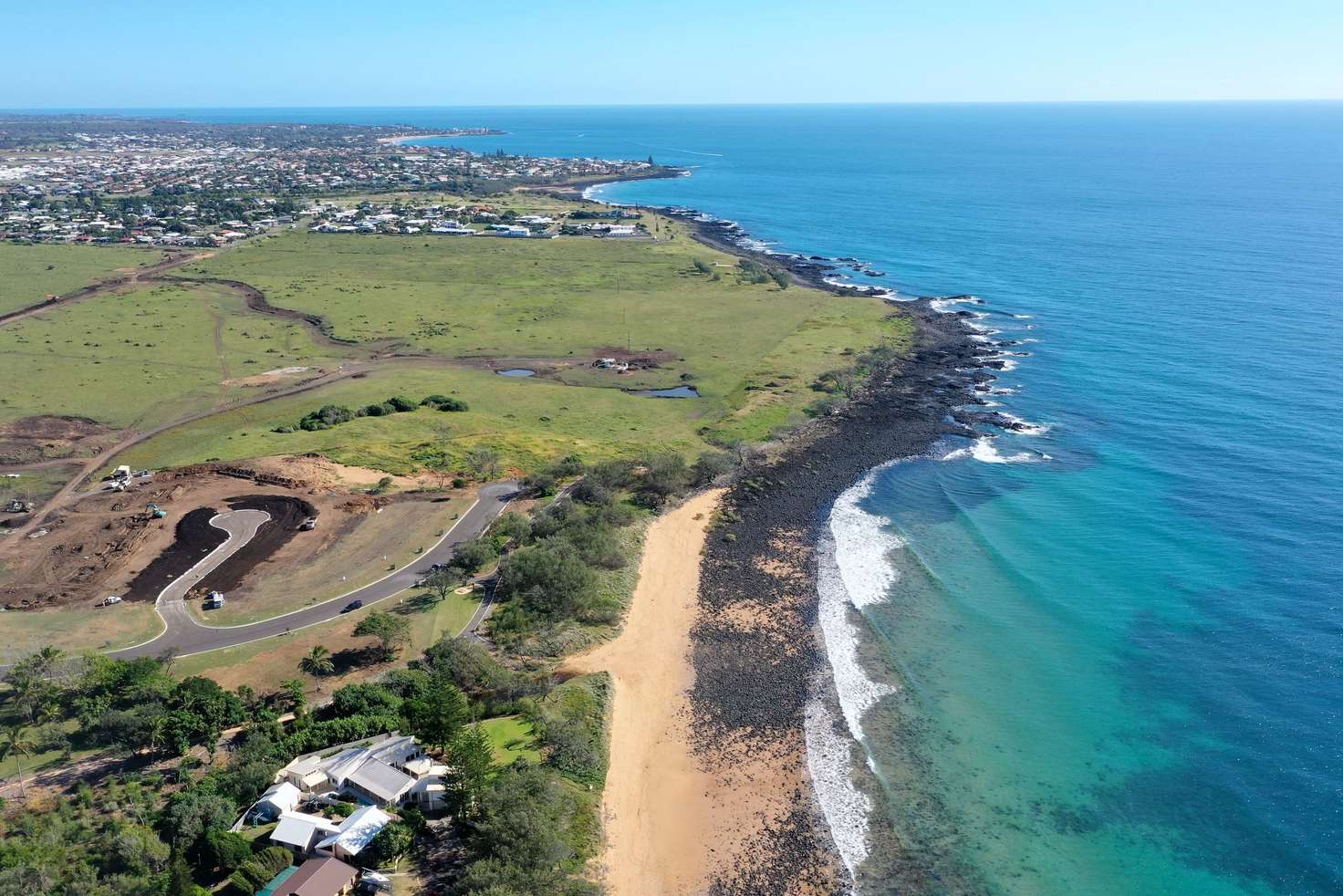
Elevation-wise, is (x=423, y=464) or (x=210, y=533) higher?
(x=423, y=464)

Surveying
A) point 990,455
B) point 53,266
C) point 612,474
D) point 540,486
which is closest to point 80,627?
point 540,486

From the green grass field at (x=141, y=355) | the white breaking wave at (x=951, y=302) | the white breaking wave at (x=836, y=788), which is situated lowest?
the white breaking wave at (x=836, y=788)

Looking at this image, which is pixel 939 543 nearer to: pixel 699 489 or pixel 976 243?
pixel 699 489

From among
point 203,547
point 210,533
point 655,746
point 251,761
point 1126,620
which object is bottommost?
point 655,746

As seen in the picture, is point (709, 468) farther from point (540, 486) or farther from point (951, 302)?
point (951, 302)

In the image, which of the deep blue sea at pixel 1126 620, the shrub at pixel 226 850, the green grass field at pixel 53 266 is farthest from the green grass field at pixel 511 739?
the green grass field at pixel 53 266

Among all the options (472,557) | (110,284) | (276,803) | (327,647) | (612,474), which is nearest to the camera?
(276,803)

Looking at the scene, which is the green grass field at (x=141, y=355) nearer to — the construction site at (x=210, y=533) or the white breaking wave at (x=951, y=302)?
the construction site at (x=210, y=533)

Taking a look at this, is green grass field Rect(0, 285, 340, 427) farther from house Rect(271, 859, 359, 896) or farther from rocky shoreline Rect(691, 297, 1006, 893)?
house Rect(271, 859, 359, 896)
